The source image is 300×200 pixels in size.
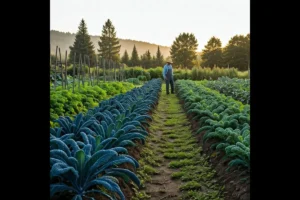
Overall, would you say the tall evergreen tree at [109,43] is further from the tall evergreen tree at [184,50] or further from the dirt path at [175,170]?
the dirt path at [175,170]

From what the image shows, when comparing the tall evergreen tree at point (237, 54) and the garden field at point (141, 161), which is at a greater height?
the tall evergreen tree at point (237, 54)

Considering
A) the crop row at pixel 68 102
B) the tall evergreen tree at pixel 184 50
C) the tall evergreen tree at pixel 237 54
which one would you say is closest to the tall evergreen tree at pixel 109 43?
the tall evergreen tree at pixel 184 50

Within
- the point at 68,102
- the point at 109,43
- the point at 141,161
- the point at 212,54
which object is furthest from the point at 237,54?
the point at 141,161

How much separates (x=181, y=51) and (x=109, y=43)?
1727 centimetres

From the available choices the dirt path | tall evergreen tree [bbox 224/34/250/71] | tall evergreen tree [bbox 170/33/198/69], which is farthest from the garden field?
tall evergreen tree [bbox 170/33/198/69]

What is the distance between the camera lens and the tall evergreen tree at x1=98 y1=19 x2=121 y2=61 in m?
67.8

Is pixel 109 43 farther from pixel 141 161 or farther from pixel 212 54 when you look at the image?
pixel 141 161

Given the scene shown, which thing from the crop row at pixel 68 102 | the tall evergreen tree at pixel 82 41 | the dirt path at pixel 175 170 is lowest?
the dirt path at pixel 175 170

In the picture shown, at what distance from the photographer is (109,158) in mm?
3281

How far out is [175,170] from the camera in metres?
5.17

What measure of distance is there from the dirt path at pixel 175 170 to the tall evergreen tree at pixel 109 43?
6160cm

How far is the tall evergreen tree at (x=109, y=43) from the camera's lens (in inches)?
2667
